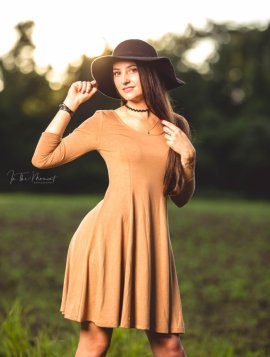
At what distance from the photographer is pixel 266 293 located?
781cm

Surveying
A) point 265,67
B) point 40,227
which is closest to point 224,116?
point 265,67

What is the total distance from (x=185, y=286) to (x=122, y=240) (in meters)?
5.52

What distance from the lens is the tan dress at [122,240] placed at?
102 inches

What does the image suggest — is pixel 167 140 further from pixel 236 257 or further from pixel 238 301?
pixel 236 257

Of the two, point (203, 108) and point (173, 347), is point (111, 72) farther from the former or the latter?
point (203, 108)

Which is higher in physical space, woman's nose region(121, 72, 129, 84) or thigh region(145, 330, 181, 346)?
woman's nose region(121, 72, 129, 84)

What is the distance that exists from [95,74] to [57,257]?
683 cm

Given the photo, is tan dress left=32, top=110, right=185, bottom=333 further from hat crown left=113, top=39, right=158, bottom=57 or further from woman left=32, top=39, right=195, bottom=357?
hat crown left=113, top=39, right=158, bottom=57

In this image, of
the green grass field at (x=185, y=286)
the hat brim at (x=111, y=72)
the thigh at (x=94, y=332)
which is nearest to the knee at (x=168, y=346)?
the thigh at (x=94, y=332)

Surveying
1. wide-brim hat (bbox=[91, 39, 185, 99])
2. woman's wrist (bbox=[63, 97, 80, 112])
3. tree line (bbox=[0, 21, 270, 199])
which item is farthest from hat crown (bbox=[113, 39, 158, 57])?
tree line (bbox=[0, 21, 270, 199])

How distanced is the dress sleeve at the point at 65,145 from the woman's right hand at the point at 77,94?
0.32 feet

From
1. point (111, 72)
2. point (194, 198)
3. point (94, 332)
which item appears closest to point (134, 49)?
point (111, 72)

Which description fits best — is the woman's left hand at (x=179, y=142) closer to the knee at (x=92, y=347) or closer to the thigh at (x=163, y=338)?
the thigh at (x=163, y=338)

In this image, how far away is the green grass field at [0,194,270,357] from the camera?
14.7 ft
